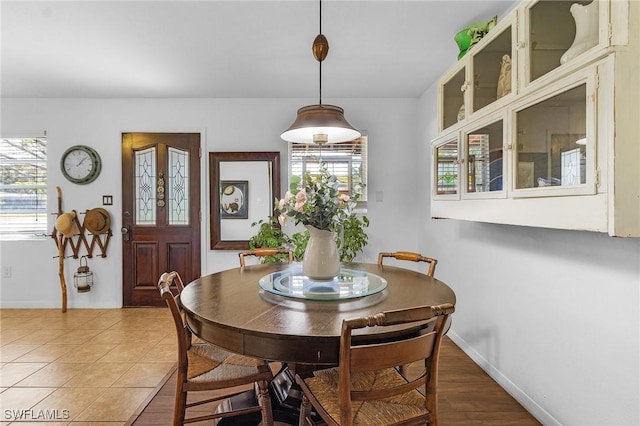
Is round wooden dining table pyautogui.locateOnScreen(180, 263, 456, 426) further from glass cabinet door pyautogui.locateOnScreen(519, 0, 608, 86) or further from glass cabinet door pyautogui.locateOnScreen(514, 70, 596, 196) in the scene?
glass cabinet door pyautogui.locateOnScreen(519, 0, 608, 86)

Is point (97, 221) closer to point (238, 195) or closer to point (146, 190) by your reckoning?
point (146, 190)

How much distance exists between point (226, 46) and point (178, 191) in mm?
1905

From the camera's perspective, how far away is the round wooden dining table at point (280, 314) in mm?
1099

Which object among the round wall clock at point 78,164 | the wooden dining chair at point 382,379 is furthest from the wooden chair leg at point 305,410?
the round wall clock at point 78,164

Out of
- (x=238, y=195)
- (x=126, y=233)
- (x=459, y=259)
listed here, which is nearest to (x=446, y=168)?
(x=459, y=259)

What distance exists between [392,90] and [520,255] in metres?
2.18

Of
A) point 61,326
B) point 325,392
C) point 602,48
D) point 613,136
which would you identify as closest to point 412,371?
point 325,392

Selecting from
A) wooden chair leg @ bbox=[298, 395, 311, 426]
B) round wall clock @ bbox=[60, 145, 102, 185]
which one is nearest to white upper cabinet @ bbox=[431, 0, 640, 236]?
wooden chair leg @ bbox=[298, 395, 311, 426]

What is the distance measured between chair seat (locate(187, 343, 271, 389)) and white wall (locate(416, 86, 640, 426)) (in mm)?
1430

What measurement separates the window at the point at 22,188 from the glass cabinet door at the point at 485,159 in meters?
4.42

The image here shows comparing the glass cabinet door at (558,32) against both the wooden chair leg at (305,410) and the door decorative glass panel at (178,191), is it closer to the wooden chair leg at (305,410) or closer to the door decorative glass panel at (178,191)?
the wooden chair leg at (305,410)

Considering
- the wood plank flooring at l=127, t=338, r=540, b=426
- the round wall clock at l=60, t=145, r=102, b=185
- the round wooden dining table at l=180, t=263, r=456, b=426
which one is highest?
the round wall clock at l=60, t=145, r=102, b=185

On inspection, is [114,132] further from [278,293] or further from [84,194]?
[278,293]

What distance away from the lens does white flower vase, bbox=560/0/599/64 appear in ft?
3.90
